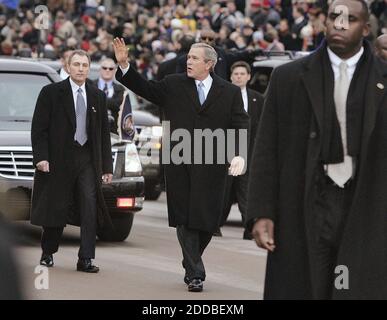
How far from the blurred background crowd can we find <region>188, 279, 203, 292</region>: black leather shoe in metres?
11.0

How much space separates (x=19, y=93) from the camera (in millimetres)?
14102

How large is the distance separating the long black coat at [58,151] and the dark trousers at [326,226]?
19.3ft

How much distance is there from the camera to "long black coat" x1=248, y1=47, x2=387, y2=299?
593cm

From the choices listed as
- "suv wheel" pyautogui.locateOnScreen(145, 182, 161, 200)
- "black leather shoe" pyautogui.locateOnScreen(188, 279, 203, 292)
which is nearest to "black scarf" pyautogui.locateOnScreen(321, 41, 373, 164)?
"black leather shoe" pyautogui.locateOnScreen(188, 279, 203, 292)

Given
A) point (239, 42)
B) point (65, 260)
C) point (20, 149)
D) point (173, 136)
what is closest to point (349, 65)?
point (173, 136)

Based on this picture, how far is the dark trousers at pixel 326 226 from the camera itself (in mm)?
5941

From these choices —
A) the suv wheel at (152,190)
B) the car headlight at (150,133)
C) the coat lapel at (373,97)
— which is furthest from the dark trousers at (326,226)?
the car headlight at (150,133)

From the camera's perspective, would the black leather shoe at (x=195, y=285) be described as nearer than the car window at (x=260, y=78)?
Yes

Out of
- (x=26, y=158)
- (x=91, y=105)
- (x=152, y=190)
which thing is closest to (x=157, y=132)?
(x=152, y=190)

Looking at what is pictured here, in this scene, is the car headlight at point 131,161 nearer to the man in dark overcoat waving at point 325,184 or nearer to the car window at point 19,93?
the car window at point 19,93

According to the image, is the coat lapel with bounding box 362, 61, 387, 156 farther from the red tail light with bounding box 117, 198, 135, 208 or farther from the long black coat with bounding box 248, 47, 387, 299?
the red tail light with bounding box 117, 198, 135, 208

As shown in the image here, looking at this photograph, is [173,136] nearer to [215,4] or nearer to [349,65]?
[349,65]

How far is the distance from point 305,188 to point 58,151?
19.6ft

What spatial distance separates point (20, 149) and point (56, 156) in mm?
1587
